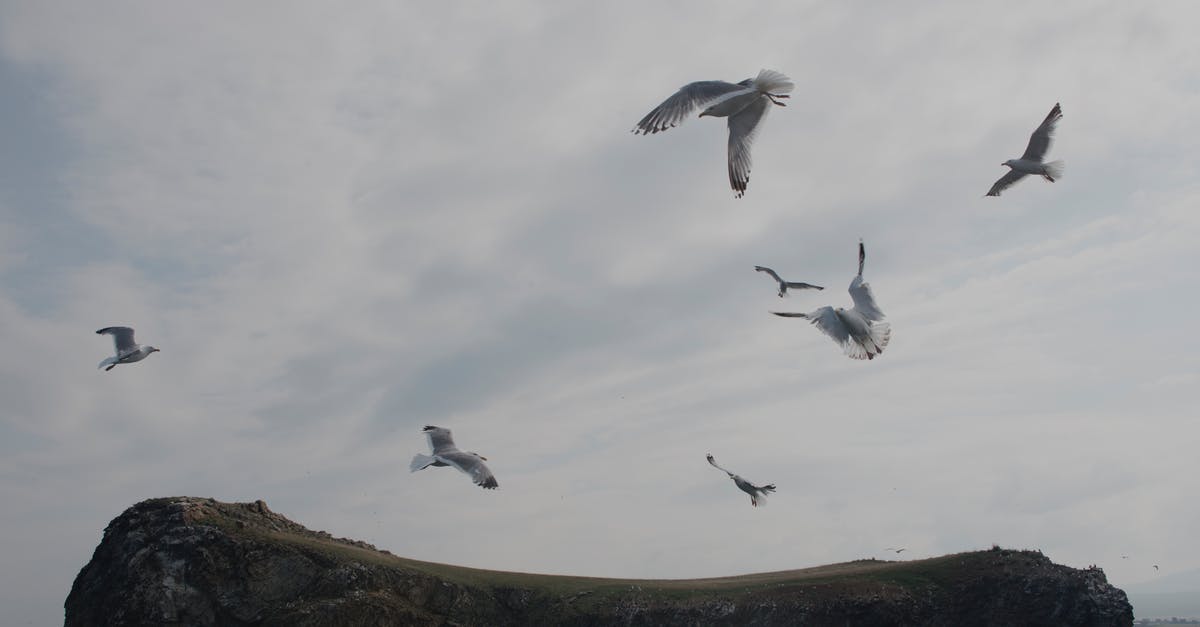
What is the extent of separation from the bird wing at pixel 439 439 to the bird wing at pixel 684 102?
12647 mm

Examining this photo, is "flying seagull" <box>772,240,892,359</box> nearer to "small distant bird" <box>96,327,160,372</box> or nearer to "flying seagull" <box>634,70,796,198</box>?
"flying seagull" <box>634,70,796,198</box>

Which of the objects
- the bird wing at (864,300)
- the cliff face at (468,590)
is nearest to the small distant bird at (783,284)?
the bird wing at (864,300)

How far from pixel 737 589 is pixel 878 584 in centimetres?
601

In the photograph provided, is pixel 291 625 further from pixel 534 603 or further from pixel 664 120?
pixel 664 120

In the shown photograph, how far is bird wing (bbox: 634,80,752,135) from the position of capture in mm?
19766

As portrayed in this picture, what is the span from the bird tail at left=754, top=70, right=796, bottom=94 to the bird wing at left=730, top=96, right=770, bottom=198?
300 millimetres

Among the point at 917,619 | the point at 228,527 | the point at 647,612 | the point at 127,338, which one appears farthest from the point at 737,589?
the point at 127,338

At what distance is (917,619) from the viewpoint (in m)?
39.2

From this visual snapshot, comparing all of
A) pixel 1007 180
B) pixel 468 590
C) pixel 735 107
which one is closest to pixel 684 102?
pixel 735 107

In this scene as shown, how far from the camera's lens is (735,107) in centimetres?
2028

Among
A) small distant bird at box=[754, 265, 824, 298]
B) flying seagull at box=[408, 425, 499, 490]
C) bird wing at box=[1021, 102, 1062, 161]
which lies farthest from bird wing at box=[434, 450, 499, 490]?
bird wing at box=[1021, 102, 1062, 161]

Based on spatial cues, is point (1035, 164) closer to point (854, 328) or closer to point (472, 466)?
point (854, 328)

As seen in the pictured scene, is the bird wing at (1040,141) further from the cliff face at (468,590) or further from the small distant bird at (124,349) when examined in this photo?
the small distant bird at (124,349)

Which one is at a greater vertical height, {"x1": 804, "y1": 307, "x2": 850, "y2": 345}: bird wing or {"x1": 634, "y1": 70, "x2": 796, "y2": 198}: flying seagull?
{"x1": 634, "y1": 70, "x2": 796, "y2": 198}: flying seagull
